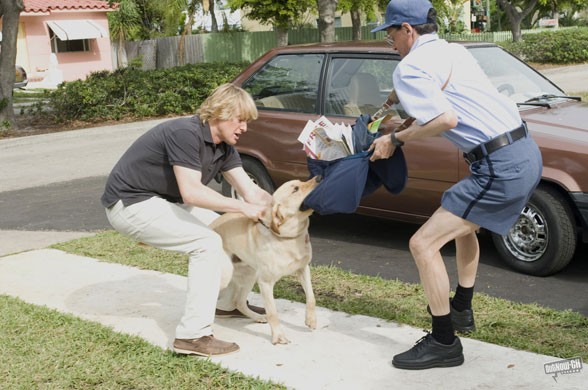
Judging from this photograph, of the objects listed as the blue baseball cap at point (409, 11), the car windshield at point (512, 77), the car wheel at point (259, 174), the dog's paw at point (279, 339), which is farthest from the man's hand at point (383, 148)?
the car wheel at point (259, 174)

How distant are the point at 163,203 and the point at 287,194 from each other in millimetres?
790

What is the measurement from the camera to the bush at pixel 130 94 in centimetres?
1775

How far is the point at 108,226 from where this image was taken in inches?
333

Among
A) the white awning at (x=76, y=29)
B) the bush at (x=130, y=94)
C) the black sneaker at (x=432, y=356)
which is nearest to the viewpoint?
the black sneaker at (x=432, y=356)

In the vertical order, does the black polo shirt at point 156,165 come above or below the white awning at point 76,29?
below

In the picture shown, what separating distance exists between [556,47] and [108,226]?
26541mm

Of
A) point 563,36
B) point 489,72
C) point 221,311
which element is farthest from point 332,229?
point 563,36

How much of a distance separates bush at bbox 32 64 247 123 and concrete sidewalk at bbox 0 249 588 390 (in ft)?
37.1

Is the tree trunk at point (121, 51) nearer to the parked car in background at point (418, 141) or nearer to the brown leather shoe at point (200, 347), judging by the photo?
the parked car in background at point (418, 141)

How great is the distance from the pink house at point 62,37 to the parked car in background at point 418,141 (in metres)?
26.8

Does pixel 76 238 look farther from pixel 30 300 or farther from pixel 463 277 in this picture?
pixel 463 277

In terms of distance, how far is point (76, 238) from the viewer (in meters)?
7.89

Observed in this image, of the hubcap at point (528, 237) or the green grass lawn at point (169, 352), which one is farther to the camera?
the hubcap at point (528, 237)

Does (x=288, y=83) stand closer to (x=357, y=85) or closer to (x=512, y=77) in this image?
(x=357, y=85)
